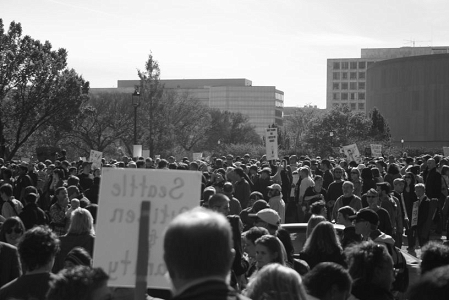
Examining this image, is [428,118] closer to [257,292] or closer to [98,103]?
[98,103]

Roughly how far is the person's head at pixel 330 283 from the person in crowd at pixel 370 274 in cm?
57

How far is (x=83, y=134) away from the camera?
71188 mm

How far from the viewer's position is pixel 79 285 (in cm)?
461

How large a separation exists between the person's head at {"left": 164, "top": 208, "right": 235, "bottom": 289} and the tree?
43578 mm

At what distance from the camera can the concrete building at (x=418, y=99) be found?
4018 inches

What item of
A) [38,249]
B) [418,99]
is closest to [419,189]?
[38,249]

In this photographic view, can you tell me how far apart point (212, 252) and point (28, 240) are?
128 inches

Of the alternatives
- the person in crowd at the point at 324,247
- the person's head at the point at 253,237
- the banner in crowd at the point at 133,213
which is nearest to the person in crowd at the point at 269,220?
the person's head at the point at 253,237

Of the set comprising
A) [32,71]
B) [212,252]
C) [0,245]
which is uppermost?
[32,71]

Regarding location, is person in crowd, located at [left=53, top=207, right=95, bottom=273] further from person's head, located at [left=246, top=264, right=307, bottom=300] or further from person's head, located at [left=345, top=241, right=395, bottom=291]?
person's head, located at [left=246, top=264, right=307, bottom=300]

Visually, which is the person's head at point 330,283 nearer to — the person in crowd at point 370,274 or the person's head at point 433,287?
the person in crowd at point 370,274

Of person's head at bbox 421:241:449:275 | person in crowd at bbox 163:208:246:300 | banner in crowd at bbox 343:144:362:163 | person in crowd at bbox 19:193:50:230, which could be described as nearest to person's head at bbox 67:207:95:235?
person in crowd at bbox 19:193:50:230

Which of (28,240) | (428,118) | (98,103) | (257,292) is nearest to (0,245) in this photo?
(28,240)

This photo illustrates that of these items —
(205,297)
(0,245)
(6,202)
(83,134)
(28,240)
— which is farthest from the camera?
(83,134)
